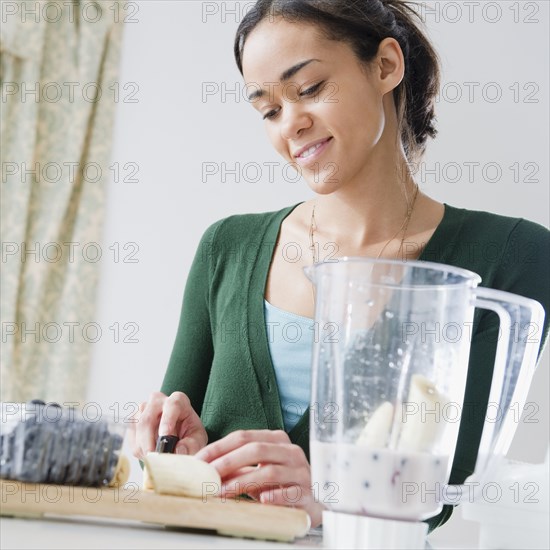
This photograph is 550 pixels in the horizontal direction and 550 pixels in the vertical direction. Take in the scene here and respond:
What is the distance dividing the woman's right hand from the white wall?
53.1 inches

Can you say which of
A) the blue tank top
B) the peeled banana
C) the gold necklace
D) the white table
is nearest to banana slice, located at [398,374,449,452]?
the peeled banana

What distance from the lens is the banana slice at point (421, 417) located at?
0.59 metres

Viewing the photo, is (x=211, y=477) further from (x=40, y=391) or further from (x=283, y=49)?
(x=40, y=391)

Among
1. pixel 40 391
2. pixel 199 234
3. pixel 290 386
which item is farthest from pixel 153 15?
pixel 290 386

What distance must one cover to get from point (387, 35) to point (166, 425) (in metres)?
0.68

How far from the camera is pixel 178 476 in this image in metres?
0.64

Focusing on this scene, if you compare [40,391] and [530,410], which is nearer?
[530,410]

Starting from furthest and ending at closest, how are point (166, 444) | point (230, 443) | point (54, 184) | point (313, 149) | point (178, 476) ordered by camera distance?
point (54, 184) → point (313, 149) → point (166, 444) → point (230, 443) → point (178, 476)

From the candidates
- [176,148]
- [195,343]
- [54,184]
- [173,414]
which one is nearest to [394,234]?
[195,343]

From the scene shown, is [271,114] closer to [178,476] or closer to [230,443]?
[230,443]

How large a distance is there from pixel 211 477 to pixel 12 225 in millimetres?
1820

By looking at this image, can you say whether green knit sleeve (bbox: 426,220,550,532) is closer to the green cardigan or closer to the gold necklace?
the green cardigan

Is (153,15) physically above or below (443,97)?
above

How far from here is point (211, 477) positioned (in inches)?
25.9
